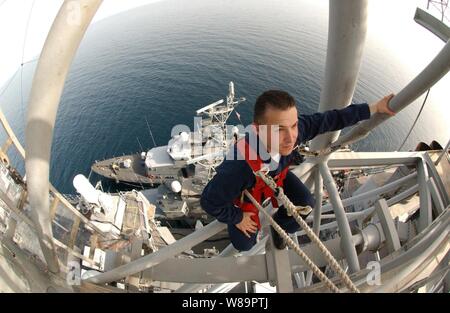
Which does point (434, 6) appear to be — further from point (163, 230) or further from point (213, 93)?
point (213, 93)

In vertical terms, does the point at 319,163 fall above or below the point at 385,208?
above

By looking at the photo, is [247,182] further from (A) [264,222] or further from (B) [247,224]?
(A) [264,222]

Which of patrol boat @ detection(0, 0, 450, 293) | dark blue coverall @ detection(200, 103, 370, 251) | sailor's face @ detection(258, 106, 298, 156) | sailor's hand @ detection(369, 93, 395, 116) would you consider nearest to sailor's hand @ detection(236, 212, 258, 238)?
dark blue coverall @ detection(200, 103, 370, 251)

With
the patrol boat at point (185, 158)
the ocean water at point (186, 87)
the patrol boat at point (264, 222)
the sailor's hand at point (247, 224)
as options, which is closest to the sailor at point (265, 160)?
the sailor's hand at point (247, 224)

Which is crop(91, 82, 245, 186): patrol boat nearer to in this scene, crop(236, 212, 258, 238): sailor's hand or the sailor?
the sailor

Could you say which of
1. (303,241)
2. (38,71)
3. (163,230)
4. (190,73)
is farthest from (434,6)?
(190,73)

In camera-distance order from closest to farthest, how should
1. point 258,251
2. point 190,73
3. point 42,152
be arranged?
point 42,152 → point 258,251 → point 190,73

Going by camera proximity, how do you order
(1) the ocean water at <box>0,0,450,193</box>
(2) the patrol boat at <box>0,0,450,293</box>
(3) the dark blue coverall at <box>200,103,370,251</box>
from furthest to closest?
1. (1) the ocean water at <box>0,0,450,193</box>
2. (3) the dark blue coverall at <box>200,103,370,251</box>
3. (2) the patrol boat at <box>0,0,450,293</box>
